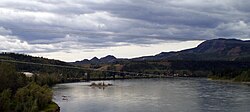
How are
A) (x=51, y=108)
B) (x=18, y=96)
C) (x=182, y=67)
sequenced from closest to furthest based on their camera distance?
1. (x=18, y=96)
2. (x=51, y=108)
3. (x=182, y=67)

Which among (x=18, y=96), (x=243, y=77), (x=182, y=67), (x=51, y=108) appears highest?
(x=182, y=67)

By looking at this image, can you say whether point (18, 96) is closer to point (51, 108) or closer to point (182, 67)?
point (51, 108)

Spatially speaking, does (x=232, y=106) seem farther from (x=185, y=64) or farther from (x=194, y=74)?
(x=185, y=64)

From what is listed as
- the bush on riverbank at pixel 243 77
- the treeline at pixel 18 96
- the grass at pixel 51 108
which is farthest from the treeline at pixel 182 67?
the grass at pixel 51 108

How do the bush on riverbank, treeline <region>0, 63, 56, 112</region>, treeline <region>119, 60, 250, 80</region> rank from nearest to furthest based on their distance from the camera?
treeline <region>0, 63, 56, 112</region> < the bush on riverbank < treeline <region>119, 60, 250, 80</region>

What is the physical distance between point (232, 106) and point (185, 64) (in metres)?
110

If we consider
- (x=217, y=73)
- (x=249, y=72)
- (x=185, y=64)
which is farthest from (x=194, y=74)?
(x=249, y=72)

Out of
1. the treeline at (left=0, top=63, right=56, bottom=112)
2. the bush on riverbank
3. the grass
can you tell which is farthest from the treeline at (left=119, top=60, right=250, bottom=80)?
the grass

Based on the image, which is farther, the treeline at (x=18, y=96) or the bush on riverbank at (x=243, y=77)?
the bush on riverbank at (x=243, y=77)

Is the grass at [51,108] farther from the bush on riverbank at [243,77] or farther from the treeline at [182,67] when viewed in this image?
the treeline at [182,67]

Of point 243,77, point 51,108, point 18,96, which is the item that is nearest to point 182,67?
point 243,77

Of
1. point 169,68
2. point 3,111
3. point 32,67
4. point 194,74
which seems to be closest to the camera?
point 3,111

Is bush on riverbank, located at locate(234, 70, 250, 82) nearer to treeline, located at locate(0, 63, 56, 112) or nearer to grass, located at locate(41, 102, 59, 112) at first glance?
treeline, located at locate(0, 63, 56, 112)

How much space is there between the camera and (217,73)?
97.1 metres
